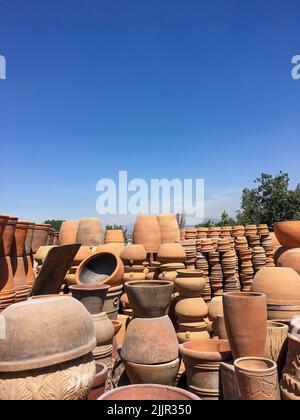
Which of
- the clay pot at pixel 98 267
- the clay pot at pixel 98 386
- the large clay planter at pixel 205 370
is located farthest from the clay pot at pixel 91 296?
the clay pot at pixel 98 267

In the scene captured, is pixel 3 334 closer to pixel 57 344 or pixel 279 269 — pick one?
pixel 57 344

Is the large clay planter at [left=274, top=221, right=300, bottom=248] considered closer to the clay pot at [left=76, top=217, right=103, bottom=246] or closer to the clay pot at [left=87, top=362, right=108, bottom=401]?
the clay pot at [left=76, top=217, right=103, bottom=246]

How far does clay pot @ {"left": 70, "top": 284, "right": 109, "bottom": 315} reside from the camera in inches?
139

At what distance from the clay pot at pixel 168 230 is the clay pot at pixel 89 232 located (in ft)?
4.48

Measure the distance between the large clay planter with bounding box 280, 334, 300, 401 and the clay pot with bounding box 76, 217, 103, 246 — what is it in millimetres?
5182

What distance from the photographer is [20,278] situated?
15.3 ft

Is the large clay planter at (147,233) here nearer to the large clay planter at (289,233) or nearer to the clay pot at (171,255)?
the clay pot at (171,255)

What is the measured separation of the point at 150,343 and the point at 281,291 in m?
1.44

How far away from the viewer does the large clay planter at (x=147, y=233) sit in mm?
7055

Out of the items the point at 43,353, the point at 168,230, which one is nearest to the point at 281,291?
the point at 43,353

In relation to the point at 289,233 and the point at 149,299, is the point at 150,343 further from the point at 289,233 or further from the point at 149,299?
the point at 289,233
